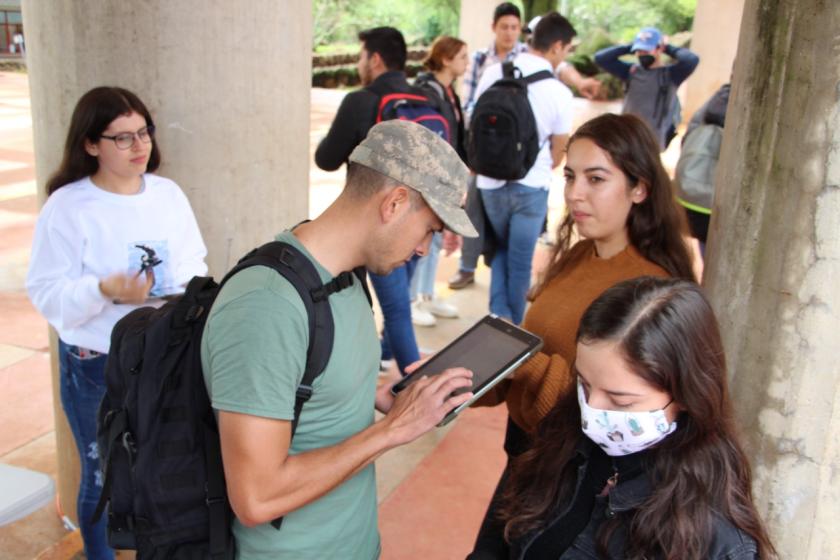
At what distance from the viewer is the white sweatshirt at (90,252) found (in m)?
2.75

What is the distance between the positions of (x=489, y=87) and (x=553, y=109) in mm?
412

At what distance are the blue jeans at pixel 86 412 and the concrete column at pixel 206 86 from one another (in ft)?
1.85

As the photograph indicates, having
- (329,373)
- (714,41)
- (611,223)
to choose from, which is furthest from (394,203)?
(714,41)

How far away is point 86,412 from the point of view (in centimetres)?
296

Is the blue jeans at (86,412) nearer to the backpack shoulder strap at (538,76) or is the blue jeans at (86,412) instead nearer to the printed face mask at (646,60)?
the backpack shoulder strap at (538,76)

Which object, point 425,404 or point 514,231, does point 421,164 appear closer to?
point 425,404

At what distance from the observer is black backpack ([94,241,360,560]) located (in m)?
1.81

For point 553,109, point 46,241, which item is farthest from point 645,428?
point 553,109

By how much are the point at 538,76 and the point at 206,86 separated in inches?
100

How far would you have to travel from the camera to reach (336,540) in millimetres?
2027

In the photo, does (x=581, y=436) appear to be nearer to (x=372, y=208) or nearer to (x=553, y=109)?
(x=372, y=208)

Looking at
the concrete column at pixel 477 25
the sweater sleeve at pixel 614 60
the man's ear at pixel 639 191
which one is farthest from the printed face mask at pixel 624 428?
the concrete column at pixel 477 25

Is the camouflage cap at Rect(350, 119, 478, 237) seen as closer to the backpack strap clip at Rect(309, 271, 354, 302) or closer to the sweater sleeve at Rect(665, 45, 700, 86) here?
the backpack strap clip at Rect(309, 271, 354, 302)

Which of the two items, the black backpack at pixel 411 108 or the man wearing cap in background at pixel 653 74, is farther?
the man wearing cap in background at pixel 653 74
